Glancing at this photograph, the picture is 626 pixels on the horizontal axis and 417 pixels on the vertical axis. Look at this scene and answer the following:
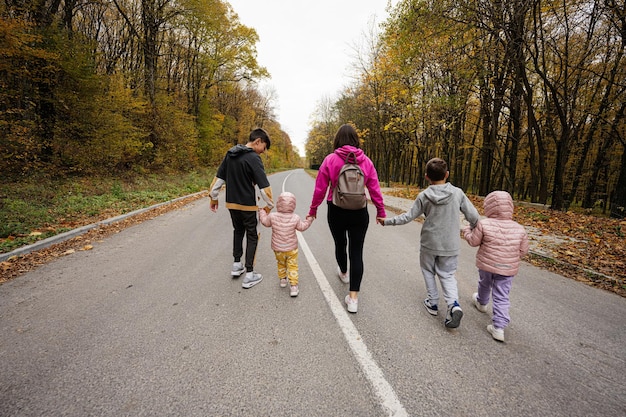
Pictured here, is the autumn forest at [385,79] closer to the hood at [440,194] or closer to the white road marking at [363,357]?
the hood at [440,194]

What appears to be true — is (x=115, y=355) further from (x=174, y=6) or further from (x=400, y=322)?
(x=174, y=6)

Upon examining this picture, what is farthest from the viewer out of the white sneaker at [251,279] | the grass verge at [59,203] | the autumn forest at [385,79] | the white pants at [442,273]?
the autumn forest at [385,79]

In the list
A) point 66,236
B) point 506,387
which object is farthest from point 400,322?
point 66,236

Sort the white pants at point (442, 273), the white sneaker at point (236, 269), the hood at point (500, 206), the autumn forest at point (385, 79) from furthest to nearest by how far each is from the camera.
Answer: the autumn forest at point (385, 79)
the white sneaker at point (236, 269)
the white pants at point (442, 273)
the hood at point (500, 206)

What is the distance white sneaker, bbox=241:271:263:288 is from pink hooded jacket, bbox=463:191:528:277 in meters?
2.87

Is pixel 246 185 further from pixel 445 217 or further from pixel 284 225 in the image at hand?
pixel 445 217

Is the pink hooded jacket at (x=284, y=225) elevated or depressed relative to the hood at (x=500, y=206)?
depressed

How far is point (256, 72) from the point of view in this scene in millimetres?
21547

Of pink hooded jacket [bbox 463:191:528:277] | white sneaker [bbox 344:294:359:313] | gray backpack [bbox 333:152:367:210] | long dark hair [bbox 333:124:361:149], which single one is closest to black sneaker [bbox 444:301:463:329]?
pink hooded jacket [bbox 463:191:528:277]

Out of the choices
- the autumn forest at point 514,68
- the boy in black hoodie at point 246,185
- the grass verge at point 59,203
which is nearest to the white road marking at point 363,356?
the boy in black hoodie at point 246,185

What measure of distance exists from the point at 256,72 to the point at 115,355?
2375 cm

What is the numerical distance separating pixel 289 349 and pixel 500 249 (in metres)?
2.40

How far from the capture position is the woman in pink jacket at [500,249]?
2531 mm

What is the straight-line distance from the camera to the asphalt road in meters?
1.79
